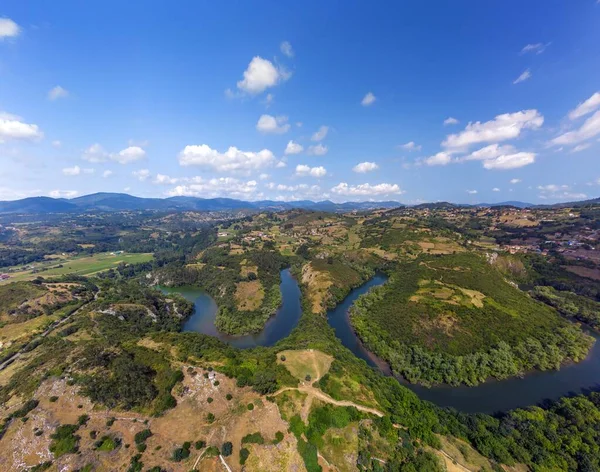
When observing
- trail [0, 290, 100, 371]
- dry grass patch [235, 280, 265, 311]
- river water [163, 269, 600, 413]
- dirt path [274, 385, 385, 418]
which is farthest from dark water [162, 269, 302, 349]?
dirt path [274, 385, 385, 418]

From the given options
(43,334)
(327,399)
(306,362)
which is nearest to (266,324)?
(306,362)

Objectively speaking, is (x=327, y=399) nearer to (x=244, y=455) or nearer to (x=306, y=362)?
(x=306, y=362)

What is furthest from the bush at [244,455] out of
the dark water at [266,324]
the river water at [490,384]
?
the dark water at [266,324]

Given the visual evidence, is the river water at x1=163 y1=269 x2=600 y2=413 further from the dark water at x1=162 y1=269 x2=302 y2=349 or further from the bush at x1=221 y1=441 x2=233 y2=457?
the bush at x1=221 y1=441 x2=233 y2=457

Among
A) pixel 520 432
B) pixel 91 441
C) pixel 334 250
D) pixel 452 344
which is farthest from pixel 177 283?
pixel 520 432

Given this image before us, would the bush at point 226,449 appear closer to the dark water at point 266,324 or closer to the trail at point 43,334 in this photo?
the dark water at point 266,324
